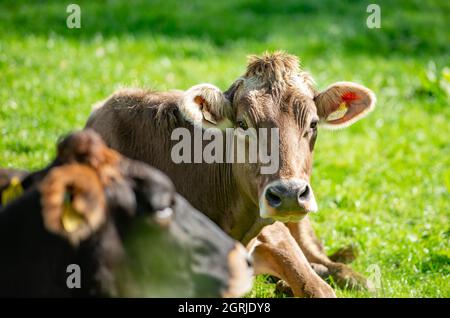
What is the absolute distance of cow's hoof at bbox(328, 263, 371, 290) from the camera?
27.0 ft

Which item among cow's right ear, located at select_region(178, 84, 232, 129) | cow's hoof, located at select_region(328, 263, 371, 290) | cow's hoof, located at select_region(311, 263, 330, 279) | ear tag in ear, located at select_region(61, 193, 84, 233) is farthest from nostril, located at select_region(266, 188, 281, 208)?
ear tag in ear, located at select_region(61, 193, 84, 233)

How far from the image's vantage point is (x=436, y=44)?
18.6 meters

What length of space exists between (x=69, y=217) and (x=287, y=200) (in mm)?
2393

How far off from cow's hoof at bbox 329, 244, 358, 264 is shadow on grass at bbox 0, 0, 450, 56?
8.61 m

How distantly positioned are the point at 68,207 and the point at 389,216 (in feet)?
20.4

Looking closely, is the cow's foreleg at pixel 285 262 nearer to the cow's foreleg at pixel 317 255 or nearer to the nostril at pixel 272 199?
the cow's foreleg at pixel 317 255

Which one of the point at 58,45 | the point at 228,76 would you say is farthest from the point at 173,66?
the point at 58,45

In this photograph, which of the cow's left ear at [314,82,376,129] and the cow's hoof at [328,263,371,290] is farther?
the cow's hoof at [328,263,371,290]

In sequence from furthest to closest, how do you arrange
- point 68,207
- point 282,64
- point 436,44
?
point 436,44, point 282,64, point 68,207
